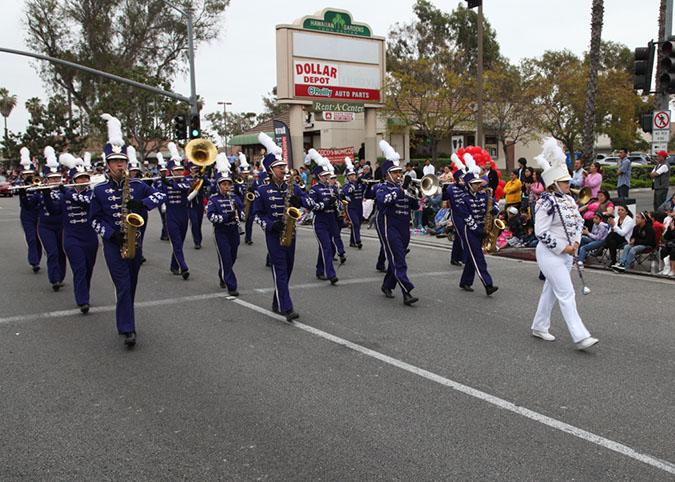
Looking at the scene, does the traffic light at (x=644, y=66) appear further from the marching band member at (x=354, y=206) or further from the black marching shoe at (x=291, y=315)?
the black marching shoe at (x=291, y=315)

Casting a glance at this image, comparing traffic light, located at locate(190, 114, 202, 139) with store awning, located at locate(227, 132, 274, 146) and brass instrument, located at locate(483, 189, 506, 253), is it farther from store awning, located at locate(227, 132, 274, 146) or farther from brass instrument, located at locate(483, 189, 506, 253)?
store awning, located at locate(227, 132, 274, 146)

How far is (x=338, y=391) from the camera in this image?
512 centimetres

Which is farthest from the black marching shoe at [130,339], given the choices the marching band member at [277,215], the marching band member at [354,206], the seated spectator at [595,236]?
the seated spectator at [595,236]

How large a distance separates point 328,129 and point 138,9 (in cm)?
1691

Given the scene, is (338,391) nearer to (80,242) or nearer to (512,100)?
(80,242)

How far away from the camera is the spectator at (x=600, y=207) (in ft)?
38.8

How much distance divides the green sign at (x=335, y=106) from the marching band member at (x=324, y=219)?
1662cm

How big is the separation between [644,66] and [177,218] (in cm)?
966

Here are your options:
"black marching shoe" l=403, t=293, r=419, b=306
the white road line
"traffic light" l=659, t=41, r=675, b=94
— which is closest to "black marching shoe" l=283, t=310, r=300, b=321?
the white road line

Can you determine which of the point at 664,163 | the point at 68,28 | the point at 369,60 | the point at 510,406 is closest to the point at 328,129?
the point at 369,60

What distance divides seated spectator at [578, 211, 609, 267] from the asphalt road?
104 inches

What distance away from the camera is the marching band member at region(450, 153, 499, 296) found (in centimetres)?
877

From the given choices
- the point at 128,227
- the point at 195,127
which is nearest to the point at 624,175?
the point at 128,227

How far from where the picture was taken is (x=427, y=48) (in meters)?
54.7
